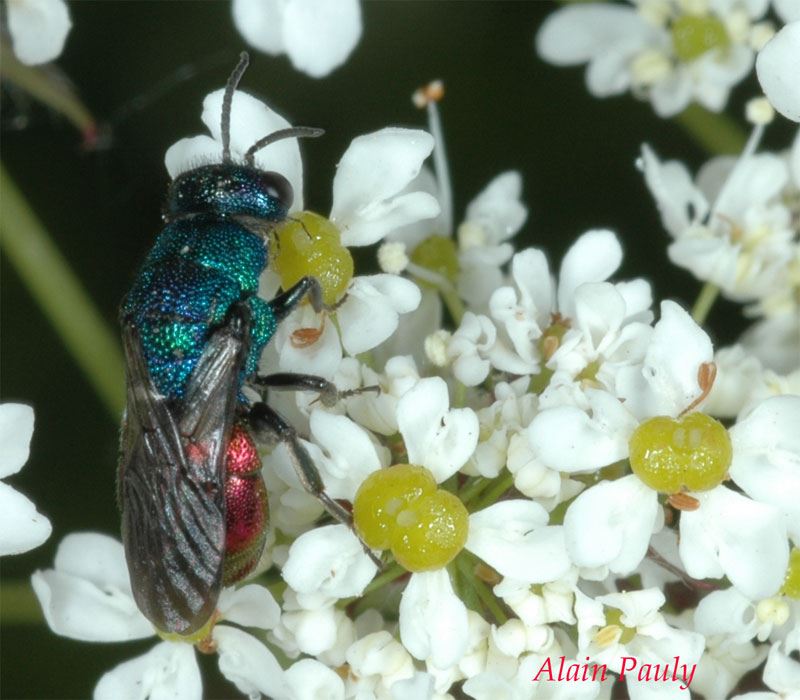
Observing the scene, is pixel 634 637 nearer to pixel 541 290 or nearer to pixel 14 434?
pixel 541 290

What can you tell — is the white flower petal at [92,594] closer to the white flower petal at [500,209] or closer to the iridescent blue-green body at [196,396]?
the iridescent blue-green body at [196,396]

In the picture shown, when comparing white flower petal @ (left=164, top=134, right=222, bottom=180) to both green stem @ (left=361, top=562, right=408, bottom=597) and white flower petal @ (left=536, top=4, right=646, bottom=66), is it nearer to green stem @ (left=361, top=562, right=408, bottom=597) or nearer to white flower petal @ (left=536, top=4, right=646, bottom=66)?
green stem @ (left=361, top=562, right=408, bottom=597)

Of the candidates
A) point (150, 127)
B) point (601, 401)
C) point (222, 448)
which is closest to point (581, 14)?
point (150, 127)

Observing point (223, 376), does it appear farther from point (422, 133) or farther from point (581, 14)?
point (581, 14)

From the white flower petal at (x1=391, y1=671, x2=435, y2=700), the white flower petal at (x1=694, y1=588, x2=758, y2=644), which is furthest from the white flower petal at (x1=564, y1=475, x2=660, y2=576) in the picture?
the white flower petal at (x1=391, y1=671, x2=435, y2=700)

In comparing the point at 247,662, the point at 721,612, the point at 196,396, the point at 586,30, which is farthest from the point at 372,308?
the point at 586,30
